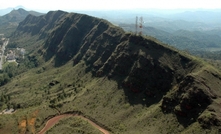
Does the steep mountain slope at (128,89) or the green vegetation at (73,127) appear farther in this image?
the green vegetation at (73,127)

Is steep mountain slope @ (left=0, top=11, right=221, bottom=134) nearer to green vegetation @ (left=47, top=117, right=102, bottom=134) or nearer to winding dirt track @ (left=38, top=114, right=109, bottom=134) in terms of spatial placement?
winding dirt track @ (left=38, top=114, right=109, bottom=134)

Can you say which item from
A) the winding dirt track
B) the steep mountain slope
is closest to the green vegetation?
the winding dirt track

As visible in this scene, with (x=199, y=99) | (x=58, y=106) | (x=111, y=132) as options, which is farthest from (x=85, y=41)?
(x=199, y=99)

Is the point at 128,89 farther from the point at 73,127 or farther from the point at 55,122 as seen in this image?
the point at 55,122

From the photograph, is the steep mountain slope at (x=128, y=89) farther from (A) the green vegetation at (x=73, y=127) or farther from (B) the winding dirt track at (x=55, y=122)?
(A) the green vegetation at (x=73, y=127)

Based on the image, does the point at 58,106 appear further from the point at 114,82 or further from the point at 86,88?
the point at 114,82

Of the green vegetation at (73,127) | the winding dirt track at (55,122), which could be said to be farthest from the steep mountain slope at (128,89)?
the green vegetation at (73,127)

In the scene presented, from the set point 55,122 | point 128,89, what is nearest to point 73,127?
point 55,122

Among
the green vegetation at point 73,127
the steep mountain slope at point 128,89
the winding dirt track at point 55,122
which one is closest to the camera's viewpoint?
the steep mountain slope at point 128,89

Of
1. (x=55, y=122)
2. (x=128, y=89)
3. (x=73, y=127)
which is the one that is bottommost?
(x=55, y=122)
